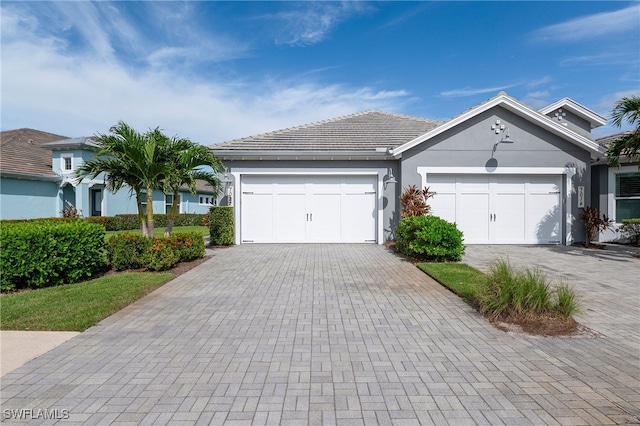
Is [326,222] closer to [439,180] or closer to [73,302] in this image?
[439,180]

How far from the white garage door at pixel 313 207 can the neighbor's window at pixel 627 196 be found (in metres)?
9.82

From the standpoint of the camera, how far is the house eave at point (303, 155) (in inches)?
518

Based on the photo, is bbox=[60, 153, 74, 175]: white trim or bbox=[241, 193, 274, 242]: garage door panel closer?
bbox=[241, 193, 274, 242]: garage door panel

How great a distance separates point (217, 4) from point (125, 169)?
6.20 m

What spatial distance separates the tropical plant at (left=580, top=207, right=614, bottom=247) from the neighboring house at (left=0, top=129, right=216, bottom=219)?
16.6m

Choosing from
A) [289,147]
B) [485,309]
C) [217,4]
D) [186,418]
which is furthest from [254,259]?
[217,4]

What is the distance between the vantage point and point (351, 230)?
13836 millimetres

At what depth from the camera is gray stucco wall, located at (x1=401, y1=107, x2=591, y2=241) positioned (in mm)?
12859

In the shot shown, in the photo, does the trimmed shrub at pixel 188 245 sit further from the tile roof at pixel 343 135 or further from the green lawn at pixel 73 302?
the tile roof at pixel 343 135

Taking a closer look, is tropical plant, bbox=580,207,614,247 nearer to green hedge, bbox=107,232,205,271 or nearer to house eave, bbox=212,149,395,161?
house eave, bbox=212,149,395,161

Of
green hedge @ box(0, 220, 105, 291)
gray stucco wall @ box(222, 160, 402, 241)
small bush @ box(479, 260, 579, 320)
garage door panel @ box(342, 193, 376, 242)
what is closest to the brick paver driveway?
small bush @ box(479, 260, 579, 320)

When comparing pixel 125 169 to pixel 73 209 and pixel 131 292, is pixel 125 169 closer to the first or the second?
pixel 131 292

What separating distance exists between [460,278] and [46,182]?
2467cm

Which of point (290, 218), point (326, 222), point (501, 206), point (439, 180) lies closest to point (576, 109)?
point (501, 206)
